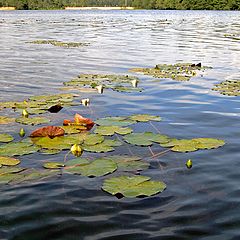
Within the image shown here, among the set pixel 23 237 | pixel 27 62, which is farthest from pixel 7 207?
pixel 27 62

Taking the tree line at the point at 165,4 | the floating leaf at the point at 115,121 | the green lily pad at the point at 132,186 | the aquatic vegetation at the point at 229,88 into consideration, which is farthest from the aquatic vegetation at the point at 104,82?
the tree line at the point at 165,4

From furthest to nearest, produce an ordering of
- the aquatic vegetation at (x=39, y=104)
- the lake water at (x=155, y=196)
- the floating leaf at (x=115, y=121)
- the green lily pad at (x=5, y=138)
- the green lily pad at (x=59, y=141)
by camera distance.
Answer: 1. the aquatic vegetation at (x=39, y=104)
2. the floating leaf at (x=115, y=121)
3. the green lily pad at (x=5, y=138)
4. the green lily pad at (x=59, y=141)
5. the lake water at (x=155, y=196)

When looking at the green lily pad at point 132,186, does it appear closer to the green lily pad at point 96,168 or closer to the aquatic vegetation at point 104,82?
the green lily pad at point 96,168

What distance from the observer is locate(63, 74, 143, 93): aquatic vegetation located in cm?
957

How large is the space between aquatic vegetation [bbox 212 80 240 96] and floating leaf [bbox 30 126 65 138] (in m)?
4.84

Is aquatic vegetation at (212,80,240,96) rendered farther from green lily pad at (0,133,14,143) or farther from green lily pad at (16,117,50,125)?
green lily pad at (0,133,14,143)

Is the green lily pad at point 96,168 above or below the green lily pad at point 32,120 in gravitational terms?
above

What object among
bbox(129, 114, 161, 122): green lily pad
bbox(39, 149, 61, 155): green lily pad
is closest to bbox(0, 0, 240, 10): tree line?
bbox(129, 114, 161, 122): green lily pad

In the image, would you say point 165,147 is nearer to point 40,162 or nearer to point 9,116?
point 40,162

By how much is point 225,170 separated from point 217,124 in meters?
2.13

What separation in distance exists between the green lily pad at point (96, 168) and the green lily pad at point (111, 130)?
3.62ft

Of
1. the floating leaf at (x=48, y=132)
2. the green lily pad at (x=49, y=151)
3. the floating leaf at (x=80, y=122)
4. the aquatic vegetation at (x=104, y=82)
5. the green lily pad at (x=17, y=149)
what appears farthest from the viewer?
the aquatic vegetation at (x=104, y=82)

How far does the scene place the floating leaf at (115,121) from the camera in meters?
6.35

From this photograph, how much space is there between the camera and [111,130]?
5953 mm
